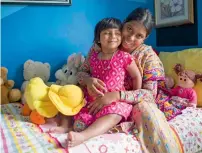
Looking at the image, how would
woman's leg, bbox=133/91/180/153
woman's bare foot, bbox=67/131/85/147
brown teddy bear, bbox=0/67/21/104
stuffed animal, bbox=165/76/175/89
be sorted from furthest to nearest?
1. brown teddy bear, bbox=0/67/21/104
2. stuffed animal, bbox=165/76/175/89
3. woman's leg, bbox=133/91/180/153
4. woman's bare foot, bbox=67/131/85/147

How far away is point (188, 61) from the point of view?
66.0 inches

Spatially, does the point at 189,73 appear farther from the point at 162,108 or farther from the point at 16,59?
the point at 16,59

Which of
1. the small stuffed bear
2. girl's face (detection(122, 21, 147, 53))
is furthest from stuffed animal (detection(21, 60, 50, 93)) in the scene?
the small stuffed bear

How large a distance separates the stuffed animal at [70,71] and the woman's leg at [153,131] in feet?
2.40

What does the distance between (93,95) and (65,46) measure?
0.83m

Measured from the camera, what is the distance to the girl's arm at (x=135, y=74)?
4.72 feet

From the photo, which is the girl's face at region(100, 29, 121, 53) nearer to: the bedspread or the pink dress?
the pink dress

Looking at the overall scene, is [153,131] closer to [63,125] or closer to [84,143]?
[84,143]

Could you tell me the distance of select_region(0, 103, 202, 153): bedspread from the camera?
1.09 metres

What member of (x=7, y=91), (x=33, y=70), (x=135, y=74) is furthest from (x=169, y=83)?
(x=7, y=91)

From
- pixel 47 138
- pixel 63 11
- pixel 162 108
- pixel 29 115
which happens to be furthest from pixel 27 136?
pixel 63 11

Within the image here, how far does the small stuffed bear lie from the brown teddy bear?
3.61ft

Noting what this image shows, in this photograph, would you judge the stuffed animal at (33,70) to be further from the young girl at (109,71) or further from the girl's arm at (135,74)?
the girl's arm at (135,74)

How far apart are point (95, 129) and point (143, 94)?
0.35m
